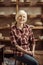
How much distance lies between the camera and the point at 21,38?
315 cm

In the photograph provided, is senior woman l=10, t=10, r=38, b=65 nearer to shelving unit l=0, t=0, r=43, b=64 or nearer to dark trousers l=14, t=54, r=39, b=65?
dark trousers l=14, t=54, r=39, b=65

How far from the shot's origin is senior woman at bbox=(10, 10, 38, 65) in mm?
3031

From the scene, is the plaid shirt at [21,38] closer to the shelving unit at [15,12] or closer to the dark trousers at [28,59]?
the dark trousers at [28,59]

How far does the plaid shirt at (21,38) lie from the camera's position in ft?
10.1

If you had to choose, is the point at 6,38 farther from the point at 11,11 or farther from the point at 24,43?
the point at 24,43

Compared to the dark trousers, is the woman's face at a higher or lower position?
higher

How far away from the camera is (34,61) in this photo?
3020 mm

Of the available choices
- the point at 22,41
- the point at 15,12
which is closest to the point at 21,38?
the point at 22,41

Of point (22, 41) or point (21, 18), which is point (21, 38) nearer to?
point (22, 41)

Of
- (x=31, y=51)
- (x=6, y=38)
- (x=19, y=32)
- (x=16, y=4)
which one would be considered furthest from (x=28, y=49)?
(x=16, y=4)

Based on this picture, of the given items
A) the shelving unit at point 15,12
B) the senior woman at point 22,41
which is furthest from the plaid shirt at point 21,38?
the shelving unit at point 15,12

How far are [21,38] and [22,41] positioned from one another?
1.8 inches

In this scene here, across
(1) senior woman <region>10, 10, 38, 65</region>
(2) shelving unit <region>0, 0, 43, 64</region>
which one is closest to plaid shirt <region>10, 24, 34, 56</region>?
(1) senior woman <region>10, 10, 38, 65</region>

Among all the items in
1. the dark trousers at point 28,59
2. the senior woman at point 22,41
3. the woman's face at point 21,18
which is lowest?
the dark trousers at point 28,59
